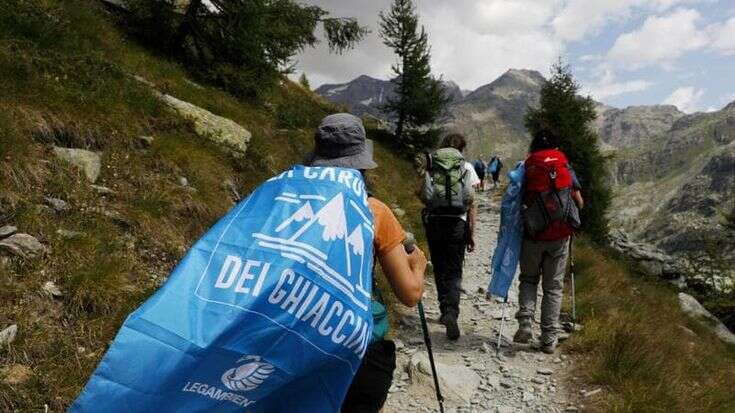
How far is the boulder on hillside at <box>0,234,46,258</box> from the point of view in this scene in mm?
4223

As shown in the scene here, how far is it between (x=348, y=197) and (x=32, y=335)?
3.06 m

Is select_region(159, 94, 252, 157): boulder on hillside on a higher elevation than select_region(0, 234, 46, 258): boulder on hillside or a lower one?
higher

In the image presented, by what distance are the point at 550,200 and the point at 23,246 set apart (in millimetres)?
5490

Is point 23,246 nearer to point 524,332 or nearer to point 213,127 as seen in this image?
point 213,127

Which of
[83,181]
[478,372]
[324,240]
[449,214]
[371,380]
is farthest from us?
[449,214]

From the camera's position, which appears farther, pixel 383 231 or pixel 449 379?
pixel 449 379

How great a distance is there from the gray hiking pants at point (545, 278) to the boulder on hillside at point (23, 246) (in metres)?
5.36

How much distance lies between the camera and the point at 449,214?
6.75 m

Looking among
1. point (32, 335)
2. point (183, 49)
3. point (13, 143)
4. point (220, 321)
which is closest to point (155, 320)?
point (220, 321)

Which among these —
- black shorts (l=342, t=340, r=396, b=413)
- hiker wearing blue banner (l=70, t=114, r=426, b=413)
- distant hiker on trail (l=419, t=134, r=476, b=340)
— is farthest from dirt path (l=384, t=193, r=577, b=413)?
hiker wearing blue banner (l=70, t=114, r=426, b=413)

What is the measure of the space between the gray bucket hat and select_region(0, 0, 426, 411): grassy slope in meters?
2.66

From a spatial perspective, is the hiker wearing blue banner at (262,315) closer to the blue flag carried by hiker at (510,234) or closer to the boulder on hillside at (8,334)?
the boulder on hillside at (8,334)

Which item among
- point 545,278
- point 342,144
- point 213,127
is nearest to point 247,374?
point 342,144

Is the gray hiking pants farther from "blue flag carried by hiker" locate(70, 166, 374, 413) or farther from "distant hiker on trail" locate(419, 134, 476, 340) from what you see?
"blue flag carried by hiker" locate(70, 166, 374, 413)
